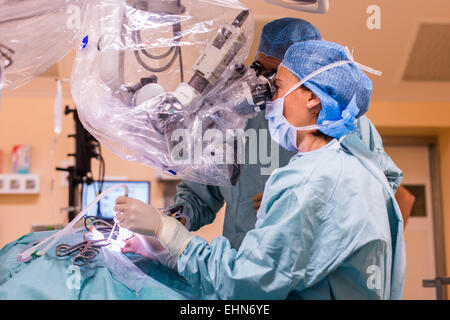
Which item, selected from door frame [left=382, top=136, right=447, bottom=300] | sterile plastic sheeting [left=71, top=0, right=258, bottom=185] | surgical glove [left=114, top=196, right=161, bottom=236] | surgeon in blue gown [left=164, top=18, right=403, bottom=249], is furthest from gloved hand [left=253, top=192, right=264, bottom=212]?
door frame [left=382, top=136, right=447, bottom=300]

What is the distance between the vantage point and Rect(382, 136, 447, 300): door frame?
361 centimetres

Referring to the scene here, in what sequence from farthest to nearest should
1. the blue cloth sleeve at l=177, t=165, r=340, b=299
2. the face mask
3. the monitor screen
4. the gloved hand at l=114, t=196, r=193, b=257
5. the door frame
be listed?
the door frame < the monitor screen < the face mask < the gloved hand at l=114, t=196, r=193, b=257 < the blue cloth sleeve at l=177, t=165, r=340, b=299

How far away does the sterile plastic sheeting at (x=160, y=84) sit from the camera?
114 cm

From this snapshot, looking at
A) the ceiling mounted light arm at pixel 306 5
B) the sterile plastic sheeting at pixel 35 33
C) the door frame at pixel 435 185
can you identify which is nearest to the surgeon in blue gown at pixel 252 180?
the ceiling mounted light arm at pixel 306 5

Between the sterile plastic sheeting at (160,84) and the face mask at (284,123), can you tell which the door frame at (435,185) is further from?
the sterile plastic sheeting at (160,84)

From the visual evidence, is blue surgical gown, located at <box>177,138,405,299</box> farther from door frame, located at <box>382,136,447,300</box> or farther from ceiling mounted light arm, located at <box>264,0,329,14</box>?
door frame, located at <box>382,136,447,300</box>

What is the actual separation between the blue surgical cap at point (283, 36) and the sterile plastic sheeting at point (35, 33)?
62 centimetres

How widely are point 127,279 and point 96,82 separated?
1.69 ft

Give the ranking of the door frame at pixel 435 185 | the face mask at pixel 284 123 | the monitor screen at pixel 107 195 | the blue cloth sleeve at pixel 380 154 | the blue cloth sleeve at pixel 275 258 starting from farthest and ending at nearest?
the door frame at pixel 435 185 → the monitor screen at pixel 107 195 → the blue cloth sleeve at pixel 380 154 → the face mask at pixel 284 123 → the blue cloth sleeve at pixel 275 258

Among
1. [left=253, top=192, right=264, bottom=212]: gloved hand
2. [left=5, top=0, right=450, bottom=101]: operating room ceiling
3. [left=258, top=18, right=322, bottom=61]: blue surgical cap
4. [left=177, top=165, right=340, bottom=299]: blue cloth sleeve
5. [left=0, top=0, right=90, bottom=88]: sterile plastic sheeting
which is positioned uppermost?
[left=5, top=0, right=450, bottom=101]: operating room ceiling

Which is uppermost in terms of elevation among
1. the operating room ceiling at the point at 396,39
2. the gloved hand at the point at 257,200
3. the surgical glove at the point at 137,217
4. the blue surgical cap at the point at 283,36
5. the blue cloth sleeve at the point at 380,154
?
the operating room ceiling at the point at 396,39

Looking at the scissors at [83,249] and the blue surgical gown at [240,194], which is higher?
the blue surgical gown at [240,194]

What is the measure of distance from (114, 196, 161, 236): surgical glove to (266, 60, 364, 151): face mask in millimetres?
437

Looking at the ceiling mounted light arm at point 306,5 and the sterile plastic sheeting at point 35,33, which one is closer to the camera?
the sterile plastic sheeting at point 35,33
